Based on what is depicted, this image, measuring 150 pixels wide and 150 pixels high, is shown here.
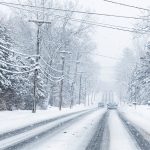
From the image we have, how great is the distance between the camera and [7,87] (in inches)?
1357

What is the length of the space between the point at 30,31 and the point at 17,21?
2846 mm

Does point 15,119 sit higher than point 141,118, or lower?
lower

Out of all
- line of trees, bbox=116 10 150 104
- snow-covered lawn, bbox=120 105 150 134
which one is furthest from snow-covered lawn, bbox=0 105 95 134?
line of trees, bbox=116 10 150 104

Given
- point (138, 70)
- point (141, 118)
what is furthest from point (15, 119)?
point (138, 70)

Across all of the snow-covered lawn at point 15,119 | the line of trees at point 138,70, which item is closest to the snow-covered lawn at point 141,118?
the line of trees at point 138,70

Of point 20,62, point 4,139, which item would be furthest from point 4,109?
point 4,139

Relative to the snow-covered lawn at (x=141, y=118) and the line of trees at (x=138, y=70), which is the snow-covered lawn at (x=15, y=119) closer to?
the snow-covered lawn at (x=141, y=118)

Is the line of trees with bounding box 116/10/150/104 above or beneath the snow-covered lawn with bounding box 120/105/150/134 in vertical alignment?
above

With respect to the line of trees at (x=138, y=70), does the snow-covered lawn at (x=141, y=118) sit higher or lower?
lower

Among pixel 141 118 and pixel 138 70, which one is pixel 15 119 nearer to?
pixel 141 118

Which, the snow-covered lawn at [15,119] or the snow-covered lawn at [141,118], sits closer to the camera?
the snow-covered lawn at [15,119]

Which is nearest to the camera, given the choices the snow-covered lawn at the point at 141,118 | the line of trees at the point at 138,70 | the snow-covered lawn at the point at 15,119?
the snow-covered lawn at the point at 15,119

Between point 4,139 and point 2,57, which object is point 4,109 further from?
point 4,139

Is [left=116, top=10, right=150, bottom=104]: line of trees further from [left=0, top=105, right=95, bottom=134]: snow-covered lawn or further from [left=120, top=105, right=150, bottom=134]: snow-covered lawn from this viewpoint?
[left=0, top=105, right=95, bottom=134]: snow-covered lawn
